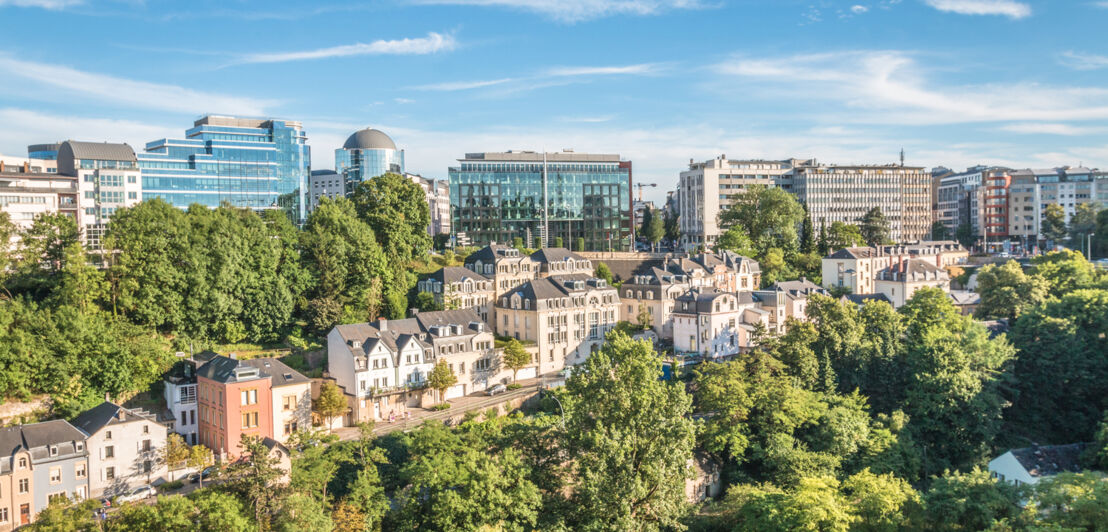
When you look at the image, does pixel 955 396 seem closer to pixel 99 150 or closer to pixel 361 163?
pixel 99 150

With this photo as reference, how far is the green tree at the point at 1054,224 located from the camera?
11588cm

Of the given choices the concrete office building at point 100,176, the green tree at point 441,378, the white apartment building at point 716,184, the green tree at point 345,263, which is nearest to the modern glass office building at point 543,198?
the white apartment building at point 716,184

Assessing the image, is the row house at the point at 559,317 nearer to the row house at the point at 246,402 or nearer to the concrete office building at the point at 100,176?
the row house at the point at 246,402

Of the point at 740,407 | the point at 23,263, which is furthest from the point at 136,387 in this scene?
the point at 740,407

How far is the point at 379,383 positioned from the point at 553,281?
20.0 m

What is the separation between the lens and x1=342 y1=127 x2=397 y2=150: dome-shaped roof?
124250 millimetres

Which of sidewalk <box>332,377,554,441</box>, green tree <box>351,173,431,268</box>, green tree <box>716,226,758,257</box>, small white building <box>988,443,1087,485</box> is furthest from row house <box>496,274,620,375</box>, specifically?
green tree <box>716,226,758,257</box>

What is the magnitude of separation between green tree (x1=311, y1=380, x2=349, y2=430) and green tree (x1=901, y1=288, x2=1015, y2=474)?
37040 millimetres

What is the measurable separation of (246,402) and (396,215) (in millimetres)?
27007

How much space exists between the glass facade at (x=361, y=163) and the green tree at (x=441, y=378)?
75.4 meters

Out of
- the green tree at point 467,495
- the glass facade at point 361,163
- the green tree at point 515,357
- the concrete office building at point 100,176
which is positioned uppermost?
the glass facade at point 361,163

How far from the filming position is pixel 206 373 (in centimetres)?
4647

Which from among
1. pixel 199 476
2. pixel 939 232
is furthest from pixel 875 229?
pixel 199 476

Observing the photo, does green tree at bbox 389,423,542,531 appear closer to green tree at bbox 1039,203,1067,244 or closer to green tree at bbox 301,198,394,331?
green tree at bbox 301,198,394,331
